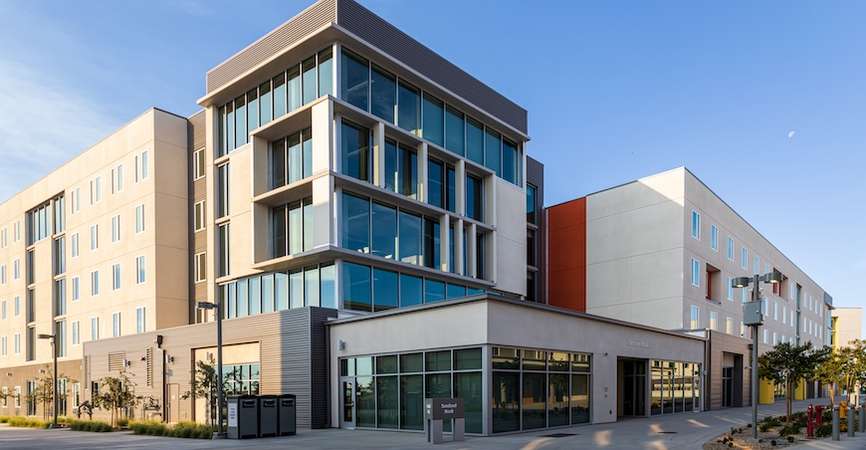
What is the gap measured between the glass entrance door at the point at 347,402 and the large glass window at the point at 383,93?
12820 millimetres

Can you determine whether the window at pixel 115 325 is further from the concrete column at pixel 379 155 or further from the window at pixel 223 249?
the concrete column at pixel 379 155

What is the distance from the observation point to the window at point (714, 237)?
149 feet

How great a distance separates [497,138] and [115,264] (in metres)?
25.6

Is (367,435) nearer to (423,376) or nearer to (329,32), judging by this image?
(423,376)

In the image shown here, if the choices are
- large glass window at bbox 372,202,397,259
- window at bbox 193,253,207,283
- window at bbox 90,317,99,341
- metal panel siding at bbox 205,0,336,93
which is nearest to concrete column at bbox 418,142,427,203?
large glass window at bbox 372,202,397,259

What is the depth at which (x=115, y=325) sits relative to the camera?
42281 mm

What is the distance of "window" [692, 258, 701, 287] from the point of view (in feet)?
138

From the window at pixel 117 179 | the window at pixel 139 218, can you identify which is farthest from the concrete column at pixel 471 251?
the window at pixel 117 179

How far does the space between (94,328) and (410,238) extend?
81.7ft

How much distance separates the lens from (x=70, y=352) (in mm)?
47219

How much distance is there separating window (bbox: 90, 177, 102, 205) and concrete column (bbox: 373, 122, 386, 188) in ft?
77.9

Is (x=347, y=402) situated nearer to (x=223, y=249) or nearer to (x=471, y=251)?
(x=471, y=251)

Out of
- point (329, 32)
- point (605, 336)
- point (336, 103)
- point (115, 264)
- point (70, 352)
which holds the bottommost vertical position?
point (70, 352)

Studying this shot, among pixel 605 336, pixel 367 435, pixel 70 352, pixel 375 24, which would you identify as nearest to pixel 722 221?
pixel 605 336
